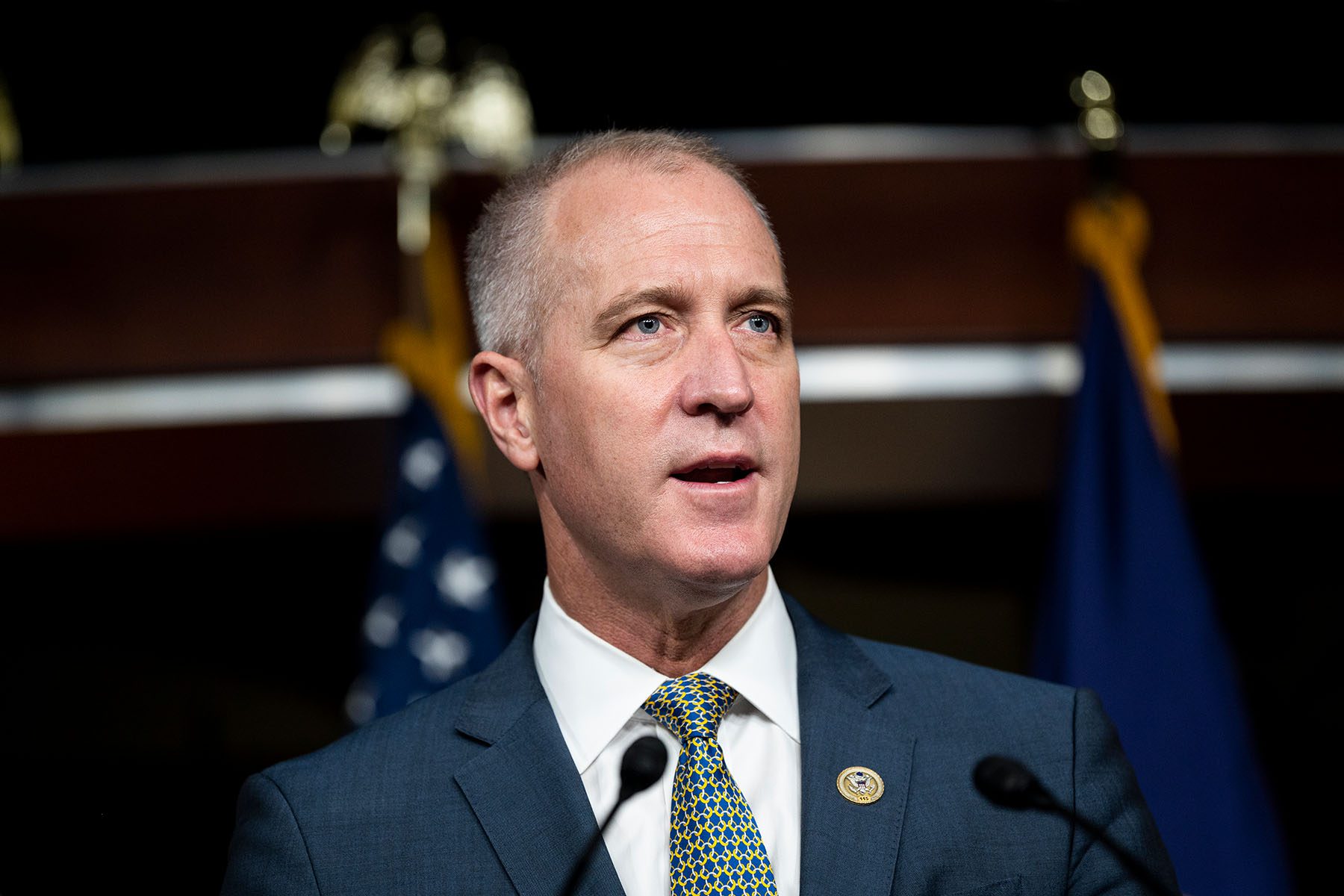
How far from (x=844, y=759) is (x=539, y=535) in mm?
2173

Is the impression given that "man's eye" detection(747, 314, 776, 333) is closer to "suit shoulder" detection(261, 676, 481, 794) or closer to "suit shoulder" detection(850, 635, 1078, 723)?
"suit shoulder" detection(850, 635, 1078, 723)

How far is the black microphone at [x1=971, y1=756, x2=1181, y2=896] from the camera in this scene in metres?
1.11

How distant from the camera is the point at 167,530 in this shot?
10.7ft

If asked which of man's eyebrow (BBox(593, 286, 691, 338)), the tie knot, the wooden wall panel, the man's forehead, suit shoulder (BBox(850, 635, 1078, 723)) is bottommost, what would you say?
the tie knot

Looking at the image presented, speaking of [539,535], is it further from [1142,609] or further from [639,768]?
[639,768]

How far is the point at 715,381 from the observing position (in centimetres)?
133

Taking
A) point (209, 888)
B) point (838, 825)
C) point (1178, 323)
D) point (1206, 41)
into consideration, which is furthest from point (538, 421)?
point (1206, 41)

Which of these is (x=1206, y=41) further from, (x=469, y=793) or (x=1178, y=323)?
(x=469, y=793)

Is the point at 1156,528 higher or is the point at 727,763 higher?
the point at 1156,528

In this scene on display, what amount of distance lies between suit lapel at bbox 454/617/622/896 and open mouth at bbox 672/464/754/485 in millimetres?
337

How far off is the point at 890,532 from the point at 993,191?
37.4 inches

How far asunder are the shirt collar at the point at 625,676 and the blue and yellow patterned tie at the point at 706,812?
0.03m

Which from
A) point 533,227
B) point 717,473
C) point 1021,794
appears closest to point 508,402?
point 533,227

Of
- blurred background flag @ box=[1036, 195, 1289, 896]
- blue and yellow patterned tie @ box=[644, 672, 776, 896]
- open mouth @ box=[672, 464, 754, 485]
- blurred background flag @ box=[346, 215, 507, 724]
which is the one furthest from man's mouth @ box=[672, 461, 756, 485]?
blurred background flag @ box=[346, 215, 507, 724]
